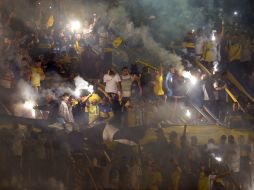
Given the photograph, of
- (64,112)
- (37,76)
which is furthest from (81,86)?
(64,112)

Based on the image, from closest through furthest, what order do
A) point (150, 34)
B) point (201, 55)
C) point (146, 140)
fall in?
point (146, 140) < point (201, 55) < point (150, 34)

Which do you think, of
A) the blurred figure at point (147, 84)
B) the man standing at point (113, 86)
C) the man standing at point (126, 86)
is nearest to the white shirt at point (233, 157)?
the blurred figure at point (147, 84)

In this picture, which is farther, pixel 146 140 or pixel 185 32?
pixel 185 32

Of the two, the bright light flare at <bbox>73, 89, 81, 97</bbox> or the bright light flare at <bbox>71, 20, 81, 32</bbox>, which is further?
the bright light flare at <bbox>71, 20, 81, 32</bbox>

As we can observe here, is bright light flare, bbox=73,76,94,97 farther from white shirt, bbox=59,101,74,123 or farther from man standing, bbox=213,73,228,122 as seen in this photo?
man standing, bbox=213,73,228,122

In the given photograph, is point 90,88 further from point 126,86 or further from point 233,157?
point 233,157

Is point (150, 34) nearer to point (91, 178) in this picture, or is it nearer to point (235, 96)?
point (235, 96)

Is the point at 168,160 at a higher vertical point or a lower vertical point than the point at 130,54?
lower

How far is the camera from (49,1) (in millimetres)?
19094

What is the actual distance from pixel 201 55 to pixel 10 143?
7671 millimetres

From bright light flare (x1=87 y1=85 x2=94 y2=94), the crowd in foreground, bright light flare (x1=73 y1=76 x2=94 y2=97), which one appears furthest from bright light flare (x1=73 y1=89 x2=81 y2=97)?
the crowd in foreground

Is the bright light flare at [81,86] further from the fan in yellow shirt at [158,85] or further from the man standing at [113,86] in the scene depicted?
the fan in yellow shirt at [158,85]

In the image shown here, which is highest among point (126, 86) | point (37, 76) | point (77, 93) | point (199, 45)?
point (199, 45)

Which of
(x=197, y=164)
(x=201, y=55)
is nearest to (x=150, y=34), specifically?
(x=201, y=55)
